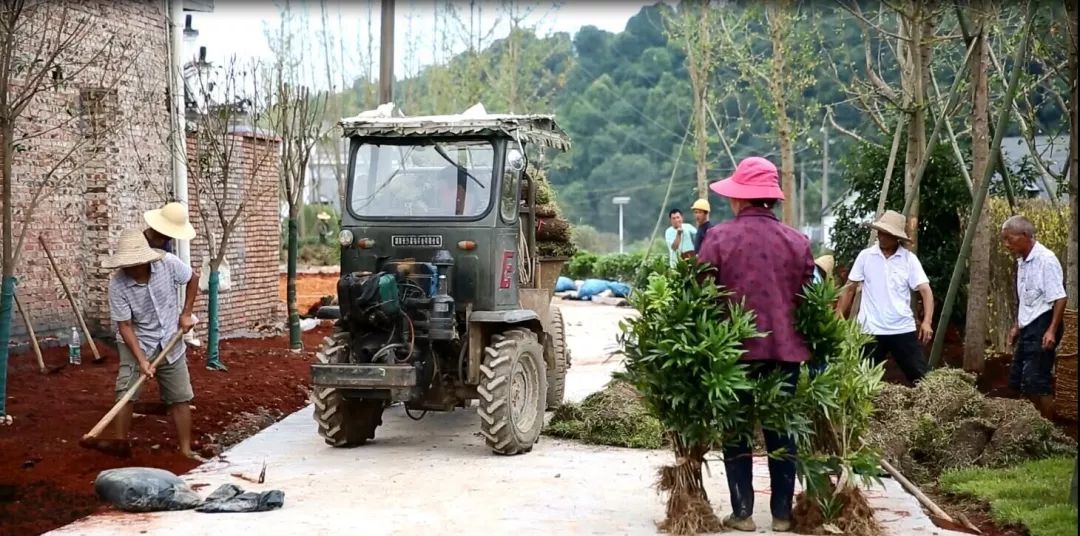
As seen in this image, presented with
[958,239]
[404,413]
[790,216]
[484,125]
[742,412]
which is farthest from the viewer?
[790,216]

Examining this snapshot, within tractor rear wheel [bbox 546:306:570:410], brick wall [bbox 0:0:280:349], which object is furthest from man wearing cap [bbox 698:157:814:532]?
brick wall [bbox 0:0:280:349]

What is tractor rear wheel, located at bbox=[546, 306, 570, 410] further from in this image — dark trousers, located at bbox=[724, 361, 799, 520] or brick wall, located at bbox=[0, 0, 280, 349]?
dark trousers, located at bbox=[724, 361, 799, 520]

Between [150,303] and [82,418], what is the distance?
1.66 metres

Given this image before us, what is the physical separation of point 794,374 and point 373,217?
14.9 ft

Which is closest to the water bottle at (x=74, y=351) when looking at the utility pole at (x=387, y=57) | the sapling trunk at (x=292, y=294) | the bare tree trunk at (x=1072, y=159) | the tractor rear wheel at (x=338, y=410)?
the sapling trunk at (x=292, y=294)

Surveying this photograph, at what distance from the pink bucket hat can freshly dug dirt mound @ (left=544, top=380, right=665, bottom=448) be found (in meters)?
3.42

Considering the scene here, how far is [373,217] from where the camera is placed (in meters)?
10.9

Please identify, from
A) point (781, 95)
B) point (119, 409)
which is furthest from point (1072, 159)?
point (781, 95)

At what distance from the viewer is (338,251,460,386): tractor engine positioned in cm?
1007

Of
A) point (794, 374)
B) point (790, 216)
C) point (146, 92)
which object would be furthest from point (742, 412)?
point (790, 216)

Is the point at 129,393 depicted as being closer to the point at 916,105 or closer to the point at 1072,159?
the point at 1072,159

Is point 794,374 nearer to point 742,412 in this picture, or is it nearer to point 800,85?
point 742,412

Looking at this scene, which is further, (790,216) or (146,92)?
(790,216)

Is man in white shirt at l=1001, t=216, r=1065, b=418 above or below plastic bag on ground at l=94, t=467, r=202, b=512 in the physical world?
above
